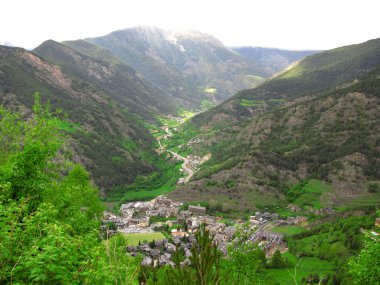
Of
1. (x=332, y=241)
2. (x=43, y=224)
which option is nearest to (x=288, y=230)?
(x=332, y=241)

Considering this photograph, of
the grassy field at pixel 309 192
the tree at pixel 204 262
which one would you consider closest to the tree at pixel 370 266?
the tree at pixel 204 262

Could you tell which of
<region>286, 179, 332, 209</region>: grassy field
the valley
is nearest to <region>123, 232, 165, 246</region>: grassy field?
the valley

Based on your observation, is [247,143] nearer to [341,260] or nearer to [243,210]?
[243,210]

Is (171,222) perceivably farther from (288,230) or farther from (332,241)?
(332,241)

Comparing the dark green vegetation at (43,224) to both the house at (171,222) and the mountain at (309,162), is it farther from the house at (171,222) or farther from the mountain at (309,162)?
the mountain at (309,162)

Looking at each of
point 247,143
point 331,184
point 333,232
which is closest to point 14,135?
point 333,232

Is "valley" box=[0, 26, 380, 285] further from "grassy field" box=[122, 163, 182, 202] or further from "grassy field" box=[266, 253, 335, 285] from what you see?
"grassy field" box=[122, 163, 182, 202]
